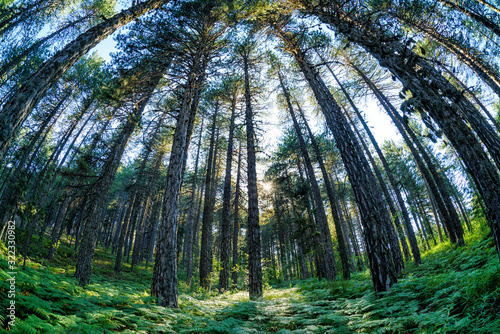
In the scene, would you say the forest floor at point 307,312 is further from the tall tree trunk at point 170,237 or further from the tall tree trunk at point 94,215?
the tall tree trunk at point 94,215

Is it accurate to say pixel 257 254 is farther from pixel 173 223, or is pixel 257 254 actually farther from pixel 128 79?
pixel 128 79

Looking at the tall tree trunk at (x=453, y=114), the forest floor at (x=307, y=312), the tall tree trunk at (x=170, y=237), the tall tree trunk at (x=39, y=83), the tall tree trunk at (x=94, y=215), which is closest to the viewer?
the forest floor at (x=307, y=312)

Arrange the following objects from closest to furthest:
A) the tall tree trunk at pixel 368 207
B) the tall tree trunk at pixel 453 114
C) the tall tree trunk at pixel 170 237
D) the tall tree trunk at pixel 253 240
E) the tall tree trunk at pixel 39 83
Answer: the tall tree trunk at pixel 453 114
the tall tree trunk at pixel 39 83
the tall tree trunk at pixel 368 207
the tall tree trunk at pixel 170 237
the tall tree trunk at pixel 253 240

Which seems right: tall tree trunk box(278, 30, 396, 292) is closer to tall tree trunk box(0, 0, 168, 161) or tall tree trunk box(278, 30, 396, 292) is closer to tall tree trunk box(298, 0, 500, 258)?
tall tree trunk box(298, 0, 500, 258)

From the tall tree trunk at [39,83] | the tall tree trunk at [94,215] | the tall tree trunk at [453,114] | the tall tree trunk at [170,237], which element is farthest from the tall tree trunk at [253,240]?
the tall tree trunk at [39,83]

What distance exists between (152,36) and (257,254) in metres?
9.19

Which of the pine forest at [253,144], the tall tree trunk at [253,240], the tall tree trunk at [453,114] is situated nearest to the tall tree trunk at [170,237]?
the pine forest at [253,144]

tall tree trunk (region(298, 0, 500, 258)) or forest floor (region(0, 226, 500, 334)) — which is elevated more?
tall tree trunk (region(298, 0, 500, 258))

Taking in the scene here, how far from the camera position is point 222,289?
398 inches

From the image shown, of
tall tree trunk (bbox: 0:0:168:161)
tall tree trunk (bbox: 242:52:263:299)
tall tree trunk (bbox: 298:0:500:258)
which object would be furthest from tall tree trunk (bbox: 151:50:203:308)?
tall tree trunk (bbox: 298:0:500:258)

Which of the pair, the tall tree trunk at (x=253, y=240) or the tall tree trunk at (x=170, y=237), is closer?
the tall tree trunk at (x=170, y=237)

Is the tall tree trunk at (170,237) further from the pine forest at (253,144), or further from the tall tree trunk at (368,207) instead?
the tall tree trunk at (368,207)

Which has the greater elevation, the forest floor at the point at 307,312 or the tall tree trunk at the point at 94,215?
the tall tree trunk at the point at 94,215

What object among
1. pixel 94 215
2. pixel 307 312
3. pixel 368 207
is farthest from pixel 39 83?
pixel 368 207
